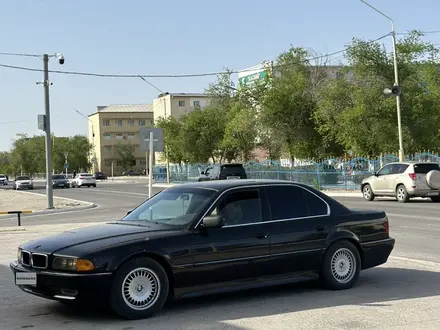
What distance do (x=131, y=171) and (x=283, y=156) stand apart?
76100mm

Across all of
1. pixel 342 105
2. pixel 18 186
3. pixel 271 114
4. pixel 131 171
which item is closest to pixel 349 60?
pixel 342 105

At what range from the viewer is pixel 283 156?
5812cm

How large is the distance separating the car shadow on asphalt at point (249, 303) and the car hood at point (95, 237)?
680 mm

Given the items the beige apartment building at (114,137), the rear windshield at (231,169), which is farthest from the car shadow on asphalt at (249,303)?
the beige apartment building at (114,137)

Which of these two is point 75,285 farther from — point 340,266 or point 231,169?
point 231,169

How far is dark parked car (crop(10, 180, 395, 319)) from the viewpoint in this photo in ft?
21.5

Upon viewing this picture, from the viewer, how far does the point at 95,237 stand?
686cm

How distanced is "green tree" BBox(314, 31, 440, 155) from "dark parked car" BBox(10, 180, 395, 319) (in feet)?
95.0

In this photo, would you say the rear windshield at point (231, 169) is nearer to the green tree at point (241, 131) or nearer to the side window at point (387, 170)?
the green tree at point (241, 131)

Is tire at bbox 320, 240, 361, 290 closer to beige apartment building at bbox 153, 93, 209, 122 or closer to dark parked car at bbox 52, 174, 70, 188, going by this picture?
dark parked car at bbox 52, 174, 70, 188

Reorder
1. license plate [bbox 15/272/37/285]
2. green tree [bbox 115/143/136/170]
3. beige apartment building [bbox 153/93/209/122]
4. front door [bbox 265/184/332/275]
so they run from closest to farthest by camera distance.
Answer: license plate [bbox 15/272/37/285] → front door [bbox 265/184/332/275] → beige apartment building [bbox 153/93/209/122] → green tree [bbox 115/143/136/170]

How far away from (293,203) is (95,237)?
2.60 m

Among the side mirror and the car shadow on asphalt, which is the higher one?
the side mirror

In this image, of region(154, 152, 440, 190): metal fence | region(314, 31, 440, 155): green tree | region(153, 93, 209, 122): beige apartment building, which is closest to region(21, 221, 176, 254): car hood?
region(154, 152, 440, 190): metal fence
